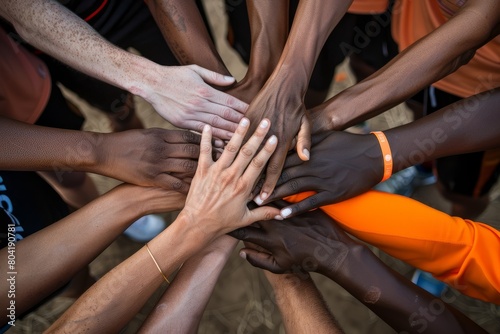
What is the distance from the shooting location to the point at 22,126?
1.50 m

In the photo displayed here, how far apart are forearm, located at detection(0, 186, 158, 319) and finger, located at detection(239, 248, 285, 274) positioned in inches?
15.3

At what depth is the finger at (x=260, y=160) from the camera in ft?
4.64

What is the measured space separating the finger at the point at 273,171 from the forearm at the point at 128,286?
0.23 meters

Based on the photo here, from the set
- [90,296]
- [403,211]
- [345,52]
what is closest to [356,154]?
[403,211]

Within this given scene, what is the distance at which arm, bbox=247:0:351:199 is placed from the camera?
1.48 meters

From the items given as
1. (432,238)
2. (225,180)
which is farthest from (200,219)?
(432,238)

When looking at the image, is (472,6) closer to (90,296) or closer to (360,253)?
(360,253)

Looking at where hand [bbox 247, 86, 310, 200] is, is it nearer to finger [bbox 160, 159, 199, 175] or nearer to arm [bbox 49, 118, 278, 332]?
arm [bbox 49, 118, 278, 332]

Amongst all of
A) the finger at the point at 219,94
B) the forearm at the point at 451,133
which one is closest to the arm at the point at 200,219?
the finger at the point at 219,94

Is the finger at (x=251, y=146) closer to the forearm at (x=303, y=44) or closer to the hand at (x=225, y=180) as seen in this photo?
the hand at (x=225, y=180)

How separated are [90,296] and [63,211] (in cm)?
61

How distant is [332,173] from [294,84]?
12.3 inches

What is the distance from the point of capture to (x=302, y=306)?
4.91 ft

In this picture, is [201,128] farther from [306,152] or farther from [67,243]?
[67,243]
